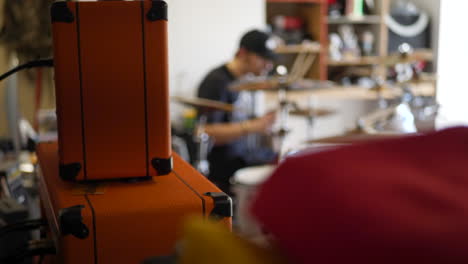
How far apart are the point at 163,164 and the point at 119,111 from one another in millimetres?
109

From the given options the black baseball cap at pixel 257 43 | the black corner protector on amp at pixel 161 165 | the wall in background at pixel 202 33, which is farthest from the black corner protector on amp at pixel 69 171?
the wall in background at pixel 202 33

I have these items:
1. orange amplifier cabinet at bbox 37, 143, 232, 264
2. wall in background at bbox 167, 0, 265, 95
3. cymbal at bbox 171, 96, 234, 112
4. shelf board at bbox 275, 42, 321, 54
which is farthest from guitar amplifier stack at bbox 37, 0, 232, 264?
shelf board at bbox 275, 42, 321, 54

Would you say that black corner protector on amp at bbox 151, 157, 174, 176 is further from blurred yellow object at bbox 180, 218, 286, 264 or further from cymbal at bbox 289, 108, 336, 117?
cymbal at bbox 289, 108, 336, 117

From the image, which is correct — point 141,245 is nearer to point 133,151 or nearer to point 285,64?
point 133,151

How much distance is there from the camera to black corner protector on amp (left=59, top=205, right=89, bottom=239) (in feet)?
2.48

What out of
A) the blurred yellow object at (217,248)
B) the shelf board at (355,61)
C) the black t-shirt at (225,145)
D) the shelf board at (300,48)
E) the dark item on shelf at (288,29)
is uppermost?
the dark item on shelf at (288,29)

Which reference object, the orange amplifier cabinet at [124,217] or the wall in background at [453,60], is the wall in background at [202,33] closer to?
the wall in background at [453,60]

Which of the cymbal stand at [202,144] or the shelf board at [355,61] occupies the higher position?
the shelf board at [355,61]

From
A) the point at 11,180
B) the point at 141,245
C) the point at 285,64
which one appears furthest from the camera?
the point at 285,64

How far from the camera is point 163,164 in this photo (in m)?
0.92

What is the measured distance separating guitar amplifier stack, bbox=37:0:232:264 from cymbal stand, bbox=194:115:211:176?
6.63 feet

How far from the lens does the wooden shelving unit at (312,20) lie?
438cm

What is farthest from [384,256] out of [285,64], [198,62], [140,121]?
[285,64]

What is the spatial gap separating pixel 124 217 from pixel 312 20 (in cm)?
396
